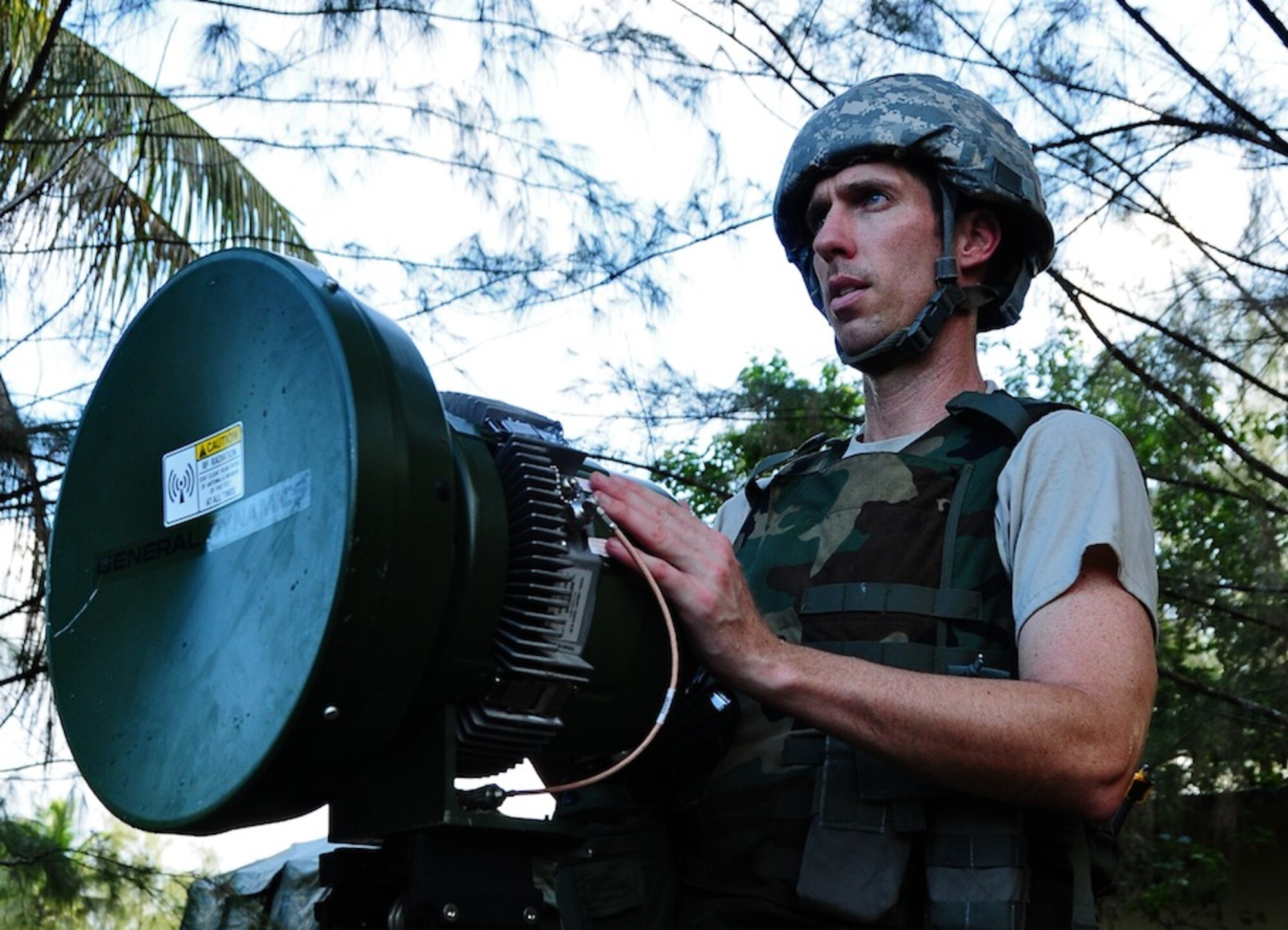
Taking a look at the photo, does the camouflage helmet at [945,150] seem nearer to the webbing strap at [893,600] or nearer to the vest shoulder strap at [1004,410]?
the vest shoulder strap at [1004,410]

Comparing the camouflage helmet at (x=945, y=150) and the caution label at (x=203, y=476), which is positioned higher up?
the camouflage helmet at (x=945, y=150)

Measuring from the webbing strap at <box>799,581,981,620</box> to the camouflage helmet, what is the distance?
2.12 feet

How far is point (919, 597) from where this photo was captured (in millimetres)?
2039

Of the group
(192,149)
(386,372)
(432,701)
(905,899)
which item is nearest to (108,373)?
(386,372)

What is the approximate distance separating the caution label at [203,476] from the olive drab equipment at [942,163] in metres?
1.10

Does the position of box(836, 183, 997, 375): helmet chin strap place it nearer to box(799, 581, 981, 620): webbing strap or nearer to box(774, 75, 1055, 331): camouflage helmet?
box(774, 75, 1055, 331): camouflage helmet

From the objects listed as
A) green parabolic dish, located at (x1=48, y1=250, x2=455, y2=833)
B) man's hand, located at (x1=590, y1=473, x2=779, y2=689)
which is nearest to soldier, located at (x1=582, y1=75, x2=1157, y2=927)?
man's hand, located at (x1=590, y1=473, x2=779, y2=689)

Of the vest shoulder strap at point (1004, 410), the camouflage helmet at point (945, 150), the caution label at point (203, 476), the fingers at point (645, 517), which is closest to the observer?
the caution label at point (203, 476)

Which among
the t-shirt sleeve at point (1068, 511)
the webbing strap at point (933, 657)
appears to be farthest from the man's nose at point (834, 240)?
the webbing strap at point (933, 657)

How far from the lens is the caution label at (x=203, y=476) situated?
1572 millimetres

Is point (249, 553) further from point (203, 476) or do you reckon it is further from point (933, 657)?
point (933, 657)

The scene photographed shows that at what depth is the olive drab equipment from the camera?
2.39 m

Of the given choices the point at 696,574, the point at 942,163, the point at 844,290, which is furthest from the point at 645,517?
the point at 942,163

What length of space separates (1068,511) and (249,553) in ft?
3.26
